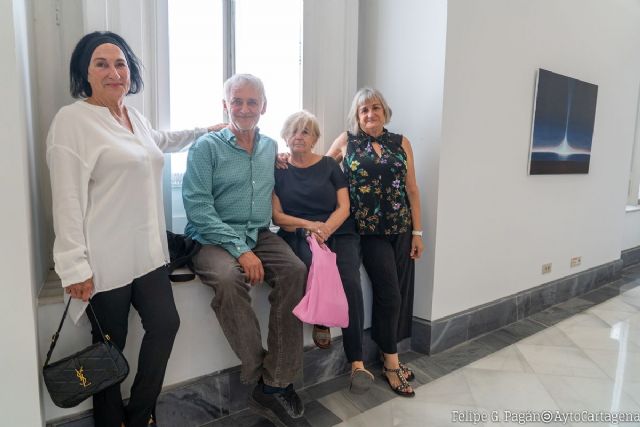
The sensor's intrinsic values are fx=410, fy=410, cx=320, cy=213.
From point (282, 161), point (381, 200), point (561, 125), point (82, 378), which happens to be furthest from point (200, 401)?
point (561, 125)

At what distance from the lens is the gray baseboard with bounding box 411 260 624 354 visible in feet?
8.78

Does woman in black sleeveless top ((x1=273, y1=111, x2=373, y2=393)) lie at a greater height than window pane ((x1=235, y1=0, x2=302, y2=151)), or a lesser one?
lesser

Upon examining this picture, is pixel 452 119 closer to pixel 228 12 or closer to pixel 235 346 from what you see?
pixel 228 12

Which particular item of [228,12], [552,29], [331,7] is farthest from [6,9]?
[552,29]

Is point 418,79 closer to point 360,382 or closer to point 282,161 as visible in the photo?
point 282,161

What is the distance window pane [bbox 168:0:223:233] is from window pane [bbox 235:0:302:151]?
15 cm

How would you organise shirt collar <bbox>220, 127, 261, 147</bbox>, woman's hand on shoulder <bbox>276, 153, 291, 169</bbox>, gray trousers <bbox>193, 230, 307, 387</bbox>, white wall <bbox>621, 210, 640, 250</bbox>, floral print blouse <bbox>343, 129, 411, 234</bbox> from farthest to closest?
1. white wall <bbox>621, 210, 640, 250</bbox>
2. floral print blouse <bbox>343, 129, 411, 234</bbox>
3. woman's hand on shoulder <bbox>276, 153, 291, 169</bbox>
4. shirt collar <bbox>220, 127, 261, 147</bbox>
5. gray trousers <bbox>193, 230, 307, 387</bbox>

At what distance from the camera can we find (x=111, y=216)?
1431 millimetres

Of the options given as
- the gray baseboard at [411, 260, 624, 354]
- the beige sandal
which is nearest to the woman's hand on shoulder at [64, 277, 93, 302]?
the beige sandal

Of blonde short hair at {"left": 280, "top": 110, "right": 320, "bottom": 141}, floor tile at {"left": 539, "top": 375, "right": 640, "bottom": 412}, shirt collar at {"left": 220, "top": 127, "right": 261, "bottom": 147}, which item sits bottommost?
floor tile at {"left": 539, "top": 375, "right": 640, "bottom": 412}

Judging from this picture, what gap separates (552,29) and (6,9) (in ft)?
11.5

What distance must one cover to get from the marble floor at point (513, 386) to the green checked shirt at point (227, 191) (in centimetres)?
87

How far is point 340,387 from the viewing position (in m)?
2.24

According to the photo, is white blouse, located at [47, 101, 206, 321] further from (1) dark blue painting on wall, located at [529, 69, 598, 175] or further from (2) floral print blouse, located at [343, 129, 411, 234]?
(1) dark blue painting on wall, located at [529, 69, 598, 175]
